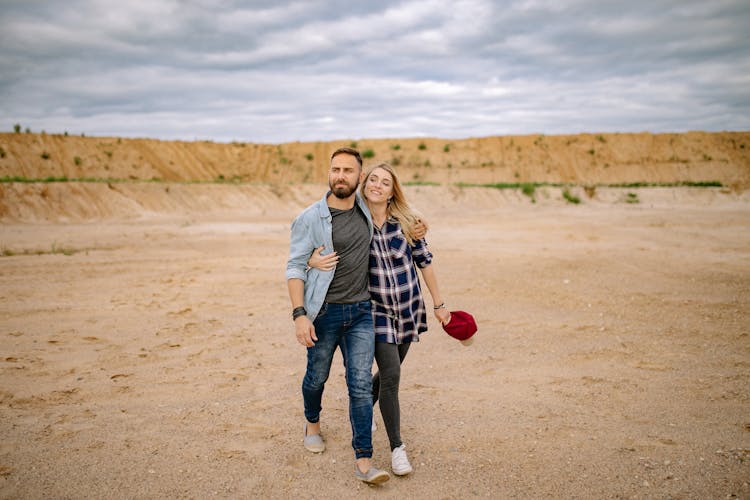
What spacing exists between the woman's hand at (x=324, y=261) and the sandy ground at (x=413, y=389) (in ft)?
4.75

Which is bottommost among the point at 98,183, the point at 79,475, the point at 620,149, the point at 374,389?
the point at 79,475

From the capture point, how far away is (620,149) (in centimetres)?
5038

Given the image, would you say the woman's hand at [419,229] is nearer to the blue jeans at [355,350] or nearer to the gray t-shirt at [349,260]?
the gray t-shirt at [349,260]

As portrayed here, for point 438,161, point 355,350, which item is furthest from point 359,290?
point 438,161

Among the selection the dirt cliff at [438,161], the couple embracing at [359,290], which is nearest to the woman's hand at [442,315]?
the couple embracing at [359,290]

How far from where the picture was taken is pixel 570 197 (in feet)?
101

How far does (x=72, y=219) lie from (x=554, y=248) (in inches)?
648

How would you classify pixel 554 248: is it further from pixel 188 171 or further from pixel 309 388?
pixel 188 171

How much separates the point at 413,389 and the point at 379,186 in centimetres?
234

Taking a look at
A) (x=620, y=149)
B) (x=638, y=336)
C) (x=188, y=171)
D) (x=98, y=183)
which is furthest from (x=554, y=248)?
(x=620, y=149)

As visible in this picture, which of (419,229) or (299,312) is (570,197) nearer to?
(419,229)

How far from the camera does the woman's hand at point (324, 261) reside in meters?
3.28

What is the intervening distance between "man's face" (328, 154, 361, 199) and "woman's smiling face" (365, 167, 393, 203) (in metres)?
0.15

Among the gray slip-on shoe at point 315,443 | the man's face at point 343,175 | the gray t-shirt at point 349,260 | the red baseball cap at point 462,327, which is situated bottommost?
the gray slip-on shoe at point 315,443
